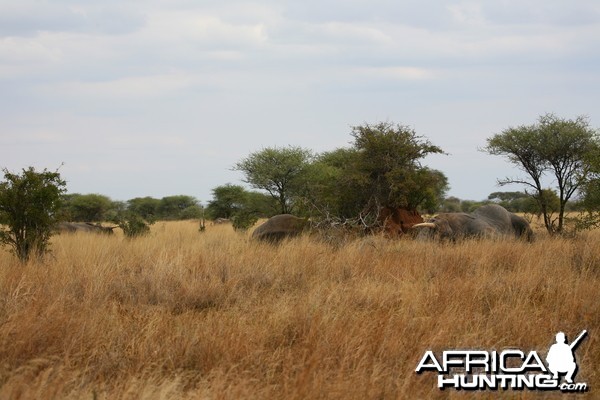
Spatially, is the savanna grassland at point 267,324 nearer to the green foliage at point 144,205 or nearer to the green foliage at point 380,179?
the green foliage at point 380,179

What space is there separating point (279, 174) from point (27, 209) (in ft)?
53.1

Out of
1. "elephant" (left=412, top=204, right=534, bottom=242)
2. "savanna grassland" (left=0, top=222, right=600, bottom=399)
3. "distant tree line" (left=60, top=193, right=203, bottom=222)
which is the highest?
"distant tree line" (left=60, top=193, right=203, bottom=222)

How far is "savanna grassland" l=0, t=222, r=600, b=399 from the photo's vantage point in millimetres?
4188

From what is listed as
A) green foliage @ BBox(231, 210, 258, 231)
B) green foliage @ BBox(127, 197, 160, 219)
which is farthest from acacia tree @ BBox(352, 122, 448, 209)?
green foliage @ BBox(127, 197, 160, 219)

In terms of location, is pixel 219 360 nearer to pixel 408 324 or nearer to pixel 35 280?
pixel 408 324

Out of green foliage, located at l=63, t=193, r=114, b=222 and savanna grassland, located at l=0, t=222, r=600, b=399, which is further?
green foliage, located at l=63, t=193, r=114, b=222

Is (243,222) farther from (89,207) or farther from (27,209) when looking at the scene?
(89,207)

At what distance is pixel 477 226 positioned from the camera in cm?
1415

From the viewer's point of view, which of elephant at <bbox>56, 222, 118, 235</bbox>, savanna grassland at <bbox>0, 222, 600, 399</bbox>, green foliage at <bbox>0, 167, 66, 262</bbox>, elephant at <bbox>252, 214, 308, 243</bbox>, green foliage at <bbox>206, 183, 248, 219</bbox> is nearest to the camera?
savanna grassland at <bbox>0, 222, 600, 399</bbox>

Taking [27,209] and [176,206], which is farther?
[176,206]

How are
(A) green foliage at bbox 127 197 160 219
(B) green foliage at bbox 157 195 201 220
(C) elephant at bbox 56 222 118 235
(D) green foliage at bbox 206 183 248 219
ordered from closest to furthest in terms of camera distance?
(C) elephant at bbox 56 222 118 235
(D) green foliage at bbox 206 183 248 219
(B) green foliage at bbox 157 195 201 220
(A) green foliage at bbox 127 197 160 219

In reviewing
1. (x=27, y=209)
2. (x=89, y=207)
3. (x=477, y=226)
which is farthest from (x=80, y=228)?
(x=89, y=207)

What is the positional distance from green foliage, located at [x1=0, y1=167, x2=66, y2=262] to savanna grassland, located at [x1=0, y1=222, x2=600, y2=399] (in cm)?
161

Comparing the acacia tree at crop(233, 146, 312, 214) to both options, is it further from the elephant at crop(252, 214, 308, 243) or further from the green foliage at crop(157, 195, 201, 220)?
the green foliage at crop(157, 195, 201, 220)
